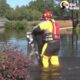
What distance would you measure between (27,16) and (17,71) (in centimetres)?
8528

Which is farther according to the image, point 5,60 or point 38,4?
point 38,4

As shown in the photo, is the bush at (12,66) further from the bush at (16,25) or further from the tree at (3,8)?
the tree at (3,8)

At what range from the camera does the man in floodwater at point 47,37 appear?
1211cm

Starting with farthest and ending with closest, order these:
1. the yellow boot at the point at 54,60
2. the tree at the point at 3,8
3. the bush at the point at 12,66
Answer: the tree at the point at 3,8 → the yellow boot at the point at 54,60 → the bush at the point at 12,66

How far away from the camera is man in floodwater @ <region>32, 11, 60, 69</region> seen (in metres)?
12.1

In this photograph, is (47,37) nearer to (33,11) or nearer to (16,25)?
(16,25)

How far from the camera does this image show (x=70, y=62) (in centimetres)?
1455

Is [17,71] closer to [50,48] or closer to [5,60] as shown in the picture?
[5,60]

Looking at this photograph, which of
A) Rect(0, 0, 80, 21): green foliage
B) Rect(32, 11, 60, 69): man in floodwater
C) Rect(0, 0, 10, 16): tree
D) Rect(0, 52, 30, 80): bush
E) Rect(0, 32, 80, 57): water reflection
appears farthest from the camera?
Rect(0, 0, 10, 16): tree

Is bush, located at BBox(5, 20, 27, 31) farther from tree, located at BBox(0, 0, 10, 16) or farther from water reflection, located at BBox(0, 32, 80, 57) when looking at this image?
tree, located at BBox(0, 0, 10, 16)

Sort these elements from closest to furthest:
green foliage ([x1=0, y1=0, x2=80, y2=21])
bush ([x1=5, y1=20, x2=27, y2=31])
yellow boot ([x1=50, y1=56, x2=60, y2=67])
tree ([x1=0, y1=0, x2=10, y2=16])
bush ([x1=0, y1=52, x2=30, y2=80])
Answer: bush ([x1=0, y1=52, x2=30, y2=80])
yellow boot ([x1=50, y1=56, x2=60, y2=67])
bush ([x1=5, y1=20, x2=27, y2=31])
green foliage ([x1=0, y1=0, x2=80, y2=21])
tree ([x1=0, y1=0, x2=10, y2=16])

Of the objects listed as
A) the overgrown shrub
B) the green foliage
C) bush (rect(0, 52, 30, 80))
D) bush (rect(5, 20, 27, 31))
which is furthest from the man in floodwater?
the green foliage

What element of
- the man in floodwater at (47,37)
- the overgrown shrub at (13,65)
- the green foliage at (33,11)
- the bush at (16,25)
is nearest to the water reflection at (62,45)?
the man in floodwater at (47,37)

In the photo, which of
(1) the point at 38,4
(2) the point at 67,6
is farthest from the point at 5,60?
(1) the point at 38,4
